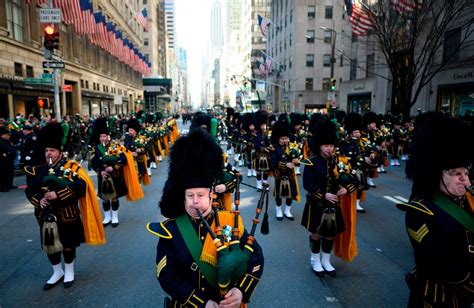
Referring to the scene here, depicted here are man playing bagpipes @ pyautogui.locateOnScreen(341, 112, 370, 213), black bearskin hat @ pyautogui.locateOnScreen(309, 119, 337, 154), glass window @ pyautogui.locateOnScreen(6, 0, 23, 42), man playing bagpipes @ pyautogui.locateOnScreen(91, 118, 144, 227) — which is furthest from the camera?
glass window @ pyautogui.locateOnScreen(6, 0, 23, 42)

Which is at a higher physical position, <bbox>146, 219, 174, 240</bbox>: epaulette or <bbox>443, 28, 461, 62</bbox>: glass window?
<bbox>443, 28, 461, 62</bbox>: glass window

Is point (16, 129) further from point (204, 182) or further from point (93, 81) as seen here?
Result: point (93, 81)

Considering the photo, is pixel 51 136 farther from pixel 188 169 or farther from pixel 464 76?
pixel 464 76

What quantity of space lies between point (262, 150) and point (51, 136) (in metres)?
6.72

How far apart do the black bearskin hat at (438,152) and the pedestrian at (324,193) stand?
1.90m

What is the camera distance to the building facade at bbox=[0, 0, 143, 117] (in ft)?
63.8

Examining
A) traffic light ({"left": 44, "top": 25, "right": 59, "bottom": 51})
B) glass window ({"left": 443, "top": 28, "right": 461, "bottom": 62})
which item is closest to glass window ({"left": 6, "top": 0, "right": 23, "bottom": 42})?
traffic light ({"left": 44, "top": 25, "right": 59, "bottom": 51})

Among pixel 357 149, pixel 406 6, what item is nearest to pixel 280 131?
pixel 357 149

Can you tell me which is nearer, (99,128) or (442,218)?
(442,218)

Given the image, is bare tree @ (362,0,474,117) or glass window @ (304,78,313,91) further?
glass window @ (304,78,313,91)

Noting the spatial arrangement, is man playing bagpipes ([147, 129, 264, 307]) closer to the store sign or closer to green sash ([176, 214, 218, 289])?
green sash ([176, 214, 218, 289])

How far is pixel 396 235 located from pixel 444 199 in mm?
4367

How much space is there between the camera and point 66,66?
1148 inches

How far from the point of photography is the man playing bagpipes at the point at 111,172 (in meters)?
6.97
